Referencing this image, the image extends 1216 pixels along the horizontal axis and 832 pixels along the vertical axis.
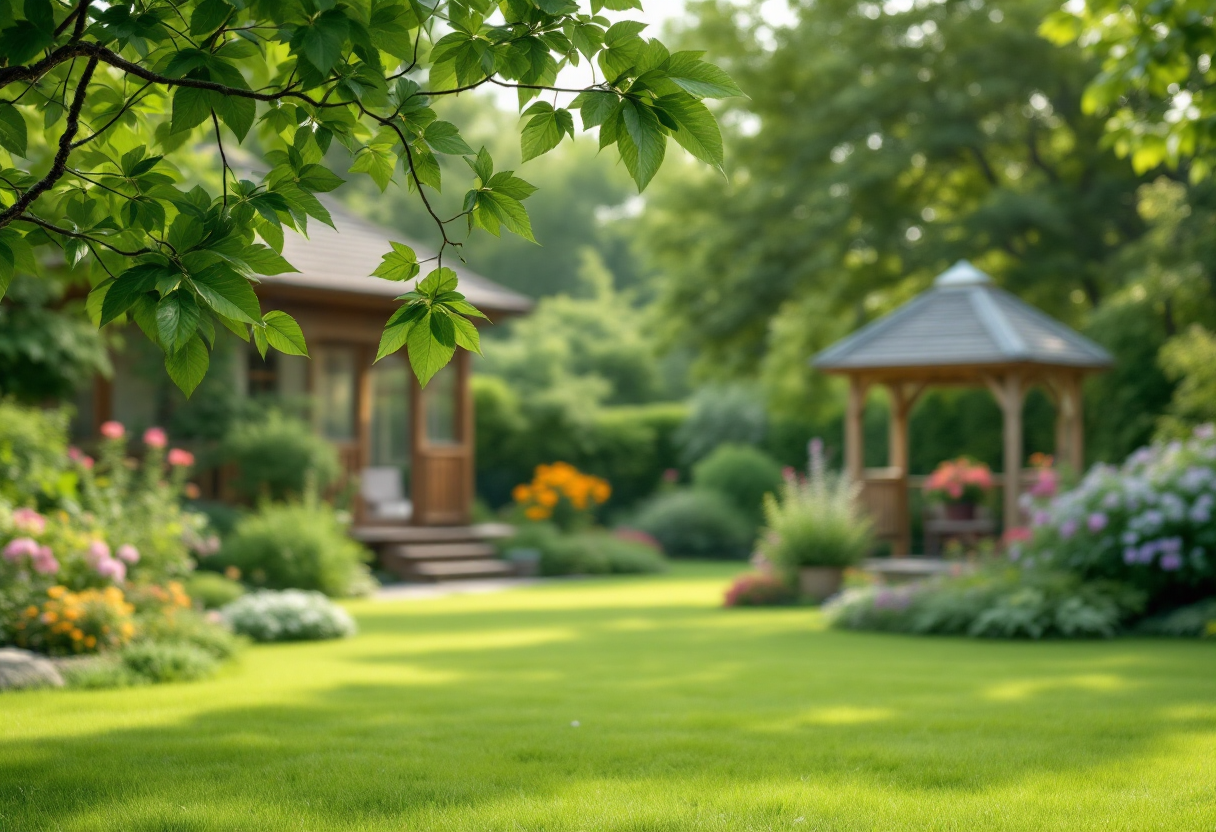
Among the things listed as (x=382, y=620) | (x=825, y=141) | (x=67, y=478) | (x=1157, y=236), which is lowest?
(x=382, y=620)

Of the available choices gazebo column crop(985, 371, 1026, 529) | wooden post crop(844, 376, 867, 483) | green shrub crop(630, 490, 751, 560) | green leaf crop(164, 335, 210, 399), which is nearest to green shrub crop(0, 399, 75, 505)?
green leaf crop(164, 335, 210, 399)

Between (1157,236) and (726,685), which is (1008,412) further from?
(726,685)

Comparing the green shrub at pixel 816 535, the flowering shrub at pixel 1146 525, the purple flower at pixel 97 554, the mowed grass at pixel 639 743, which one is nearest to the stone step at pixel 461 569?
the green shrub at pixel 816 535

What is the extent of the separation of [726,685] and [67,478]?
4.56 meters

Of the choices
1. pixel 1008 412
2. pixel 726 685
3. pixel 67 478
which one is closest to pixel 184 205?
pixel 726 685

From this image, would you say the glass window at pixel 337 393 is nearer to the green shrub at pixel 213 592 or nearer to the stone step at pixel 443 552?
the stone step at pixel 443 552

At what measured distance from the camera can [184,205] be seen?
9.13ft

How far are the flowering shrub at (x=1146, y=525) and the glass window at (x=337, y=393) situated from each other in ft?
33.1

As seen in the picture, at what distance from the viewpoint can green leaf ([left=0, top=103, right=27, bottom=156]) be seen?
9.80 ft

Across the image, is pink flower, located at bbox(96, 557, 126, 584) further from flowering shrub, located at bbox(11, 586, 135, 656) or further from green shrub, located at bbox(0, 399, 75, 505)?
green shrub, located at bbox(0, 399, 75, 505)

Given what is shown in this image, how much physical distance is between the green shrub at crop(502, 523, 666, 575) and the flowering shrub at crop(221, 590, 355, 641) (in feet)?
23.1

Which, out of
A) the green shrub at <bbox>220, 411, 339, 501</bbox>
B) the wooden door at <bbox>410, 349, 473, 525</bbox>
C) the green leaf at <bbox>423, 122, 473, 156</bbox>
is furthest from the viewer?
the wooden door at <bbox>410, 349, 473, 525</bbox>

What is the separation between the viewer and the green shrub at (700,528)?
2058 centimetres

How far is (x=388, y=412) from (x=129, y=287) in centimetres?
1639
